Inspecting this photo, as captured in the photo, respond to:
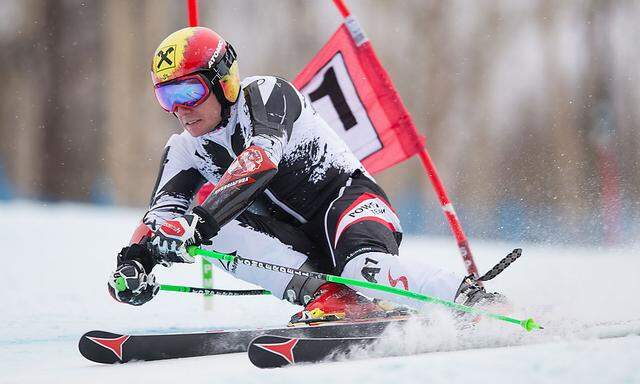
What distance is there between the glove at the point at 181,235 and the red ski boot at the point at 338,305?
0.52 m

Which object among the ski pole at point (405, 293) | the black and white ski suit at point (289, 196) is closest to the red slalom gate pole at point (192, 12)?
the black and white ski suit at point (289, 196)

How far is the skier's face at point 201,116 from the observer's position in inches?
144

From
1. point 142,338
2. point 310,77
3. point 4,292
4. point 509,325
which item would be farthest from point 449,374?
point 4,292

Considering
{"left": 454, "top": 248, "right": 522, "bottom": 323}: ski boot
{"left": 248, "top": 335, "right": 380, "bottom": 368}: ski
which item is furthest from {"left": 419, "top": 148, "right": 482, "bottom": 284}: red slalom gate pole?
{"left": 248, "top": 335, "right": 380, "bottom": 368}: ski

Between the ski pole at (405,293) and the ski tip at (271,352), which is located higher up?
the ski pole at (405,293)

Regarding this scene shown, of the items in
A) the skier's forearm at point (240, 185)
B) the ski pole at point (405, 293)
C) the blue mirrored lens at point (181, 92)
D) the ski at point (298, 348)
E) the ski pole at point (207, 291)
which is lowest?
the ski pole at point (207, 291)

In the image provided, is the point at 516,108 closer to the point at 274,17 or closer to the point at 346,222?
the point at 274,17

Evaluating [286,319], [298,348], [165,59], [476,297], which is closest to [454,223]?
[286,319]

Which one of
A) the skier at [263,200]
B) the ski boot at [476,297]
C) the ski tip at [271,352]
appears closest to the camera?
the ski tip at [271,352]

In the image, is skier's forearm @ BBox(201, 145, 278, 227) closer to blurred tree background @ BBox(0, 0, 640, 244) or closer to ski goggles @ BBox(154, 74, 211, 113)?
ski goggles @ BBox(154, 74, 211, 113)

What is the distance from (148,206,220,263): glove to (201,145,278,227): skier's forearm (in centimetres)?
4

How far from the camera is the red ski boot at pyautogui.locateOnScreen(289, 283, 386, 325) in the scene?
11.8 feet

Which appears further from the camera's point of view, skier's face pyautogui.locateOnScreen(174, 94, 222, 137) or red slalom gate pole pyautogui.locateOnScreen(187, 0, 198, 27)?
red slalom gate pole pyautogui.locateOnScreen(187, 0, 198, 27)

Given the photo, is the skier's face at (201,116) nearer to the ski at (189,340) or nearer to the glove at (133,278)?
Answer: the glove at (133,278)
